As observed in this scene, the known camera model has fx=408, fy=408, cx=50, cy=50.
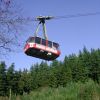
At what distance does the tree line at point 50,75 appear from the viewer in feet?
324

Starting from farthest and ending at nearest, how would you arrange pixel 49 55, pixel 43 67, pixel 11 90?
pixel 43 67, pixel 11 90, pixel 49 55

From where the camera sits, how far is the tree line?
98.7 metres

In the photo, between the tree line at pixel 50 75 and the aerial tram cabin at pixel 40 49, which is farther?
the tree line at pixel 50 75

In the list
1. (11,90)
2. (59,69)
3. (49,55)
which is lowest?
(49,55)

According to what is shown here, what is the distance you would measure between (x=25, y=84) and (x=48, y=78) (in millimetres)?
7374

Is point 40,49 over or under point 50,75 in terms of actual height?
under

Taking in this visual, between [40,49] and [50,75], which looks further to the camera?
[50,75]

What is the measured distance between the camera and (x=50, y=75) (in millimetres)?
108375

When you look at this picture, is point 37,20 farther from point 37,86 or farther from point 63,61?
point 63,61

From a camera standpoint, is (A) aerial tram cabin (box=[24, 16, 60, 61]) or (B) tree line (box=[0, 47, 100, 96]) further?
(B) tree line (box=[0, 47, 100, 96])

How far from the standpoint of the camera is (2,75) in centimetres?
9850

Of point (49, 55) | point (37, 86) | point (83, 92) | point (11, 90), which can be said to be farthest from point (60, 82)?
point (49, 55)

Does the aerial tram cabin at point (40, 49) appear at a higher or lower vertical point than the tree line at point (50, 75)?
lower

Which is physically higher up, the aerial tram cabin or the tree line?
the tree line
